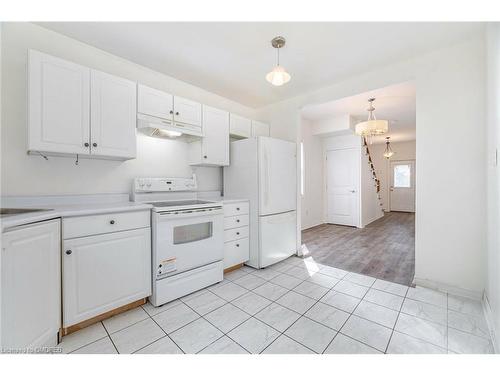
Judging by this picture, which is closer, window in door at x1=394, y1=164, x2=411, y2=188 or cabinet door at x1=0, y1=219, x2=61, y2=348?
cabinet door at x1=0, y1=219, x2=61, y2=348

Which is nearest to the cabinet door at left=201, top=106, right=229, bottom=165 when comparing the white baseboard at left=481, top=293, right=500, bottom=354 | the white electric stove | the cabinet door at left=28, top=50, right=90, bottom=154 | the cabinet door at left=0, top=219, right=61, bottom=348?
the white electric stove

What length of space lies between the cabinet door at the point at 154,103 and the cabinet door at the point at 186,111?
61 mm

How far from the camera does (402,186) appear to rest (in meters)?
8.12

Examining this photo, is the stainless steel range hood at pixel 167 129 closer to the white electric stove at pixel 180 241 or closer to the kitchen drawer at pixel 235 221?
the white electric stove at pixel 180 241

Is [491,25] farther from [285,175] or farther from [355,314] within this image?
[355,314]

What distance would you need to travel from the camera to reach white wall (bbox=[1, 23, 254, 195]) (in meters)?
1.71

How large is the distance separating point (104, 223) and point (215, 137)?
162cm

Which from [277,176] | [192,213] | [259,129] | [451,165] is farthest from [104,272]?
[451,165]

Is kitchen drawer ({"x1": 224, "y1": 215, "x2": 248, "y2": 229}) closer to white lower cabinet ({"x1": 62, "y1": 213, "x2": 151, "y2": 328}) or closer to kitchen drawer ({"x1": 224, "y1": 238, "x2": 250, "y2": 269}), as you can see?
kitchen drawer ({"x1": 224, "y1": 238, "x2": 250, "y2": 269})

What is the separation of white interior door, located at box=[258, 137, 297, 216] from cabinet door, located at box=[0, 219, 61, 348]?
A: 1.96 m
